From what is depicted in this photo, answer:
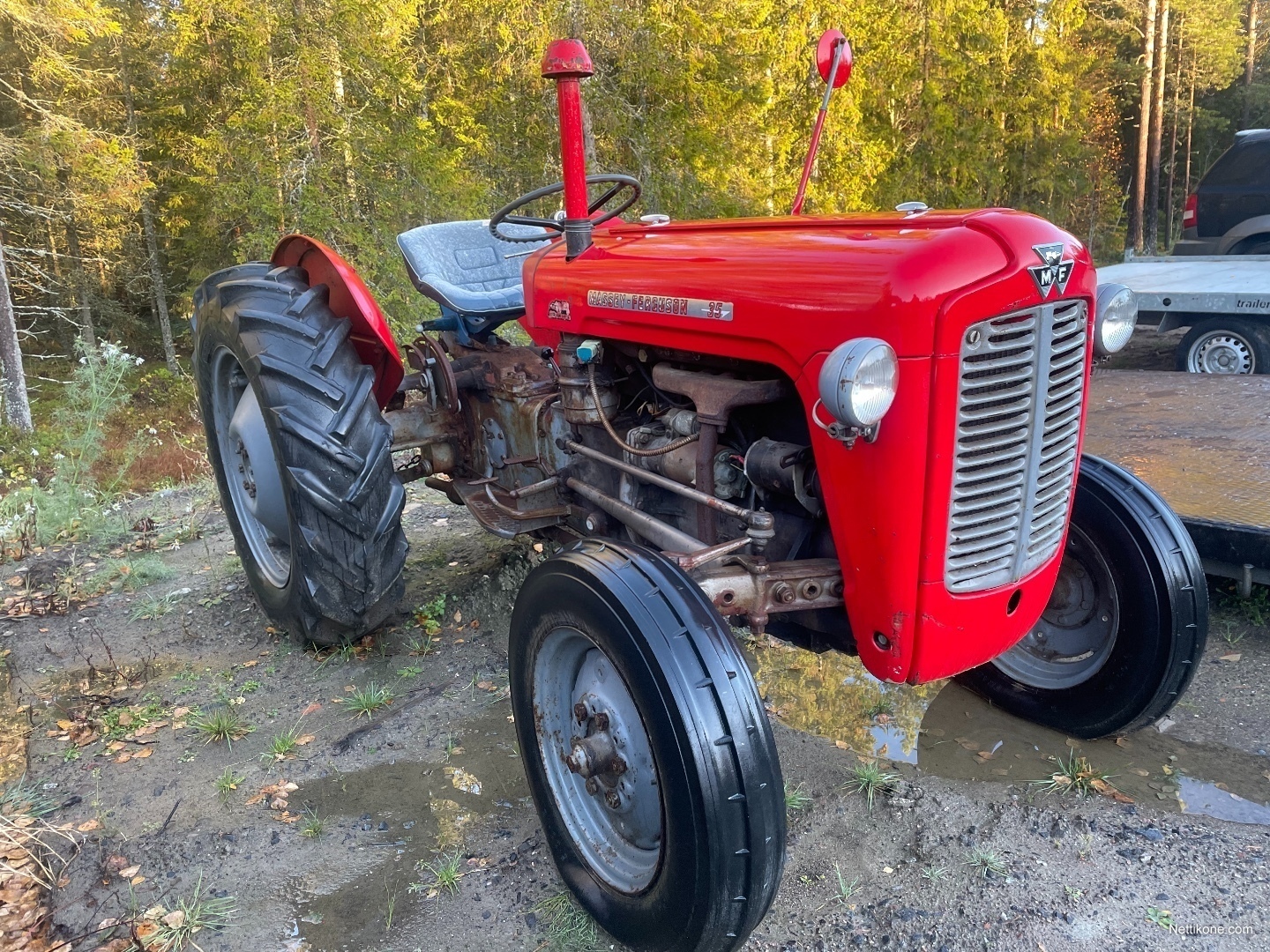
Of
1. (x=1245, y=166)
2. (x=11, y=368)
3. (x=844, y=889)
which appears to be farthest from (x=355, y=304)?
(x=1245, y=166)

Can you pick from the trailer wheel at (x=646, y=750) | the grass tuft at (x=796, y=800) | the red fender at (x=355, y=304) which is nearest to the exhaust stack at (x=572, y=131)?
the red fender at (x=355, y=304)

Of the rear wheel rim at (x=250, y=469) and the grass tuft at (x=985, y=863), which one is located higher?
the rear wheel rim at (x=250, y=469)

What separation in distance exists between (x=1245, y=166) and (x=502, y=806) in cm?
1059

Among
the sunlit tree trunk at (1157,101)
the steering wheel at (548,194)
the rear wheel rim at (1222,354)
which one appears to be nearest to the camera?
the steering wheel at (548,194)

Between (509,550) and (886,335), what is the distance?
2835mm

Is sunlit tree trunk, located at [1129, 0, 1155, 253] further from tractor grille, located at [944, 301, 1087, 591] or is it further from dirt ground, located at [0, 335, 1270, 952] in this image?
tractor grille, located at [944, 301, 1087, 591]

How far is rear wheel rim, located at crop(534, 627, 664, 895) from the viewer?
202 cm

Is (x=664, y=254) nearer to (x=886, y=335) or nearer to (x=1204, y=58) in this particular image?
(x=886, y=335)

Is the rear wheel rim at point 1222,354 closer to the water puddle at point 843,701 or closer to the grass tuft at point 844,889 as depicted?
the water puddle at point 843,701

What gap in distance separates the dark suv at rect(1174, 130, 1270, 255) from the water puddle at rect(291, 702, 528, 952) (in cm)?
1020

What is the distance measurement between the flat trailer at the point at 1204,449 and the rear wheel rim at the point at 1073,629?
0.77m

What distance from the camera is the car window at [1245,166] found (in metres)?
9.25

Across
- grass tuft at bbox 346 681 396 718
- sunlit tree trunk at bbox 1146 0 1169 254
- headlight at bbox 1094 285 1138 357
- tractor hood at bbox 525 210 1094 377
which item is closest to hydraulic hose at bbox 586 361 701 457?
tractor hood at bbox 525 210 1094 377

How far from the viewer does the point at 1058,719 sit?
8.93ft
